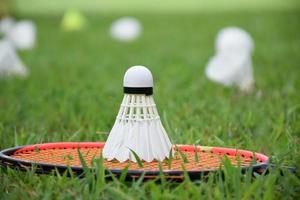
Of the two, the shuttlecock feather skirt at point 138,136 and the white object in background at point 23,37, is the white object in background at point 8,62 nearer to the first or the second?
the white object in background at point 23,37

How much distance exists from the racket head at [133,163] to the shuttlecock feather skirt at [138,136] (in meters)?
0.03

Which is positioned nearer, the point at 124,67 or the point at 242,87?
the point at 242,87

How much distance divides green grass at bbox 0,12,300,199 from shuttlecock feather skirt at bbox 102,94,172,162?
Answer: 6.6 inches

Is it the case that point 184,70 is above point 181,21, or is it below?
below

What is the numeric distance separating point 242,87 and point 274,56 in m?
1.90

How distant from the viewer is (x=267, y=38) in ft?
23.8

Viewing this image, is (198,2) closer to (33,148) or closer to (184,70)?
(184,70)

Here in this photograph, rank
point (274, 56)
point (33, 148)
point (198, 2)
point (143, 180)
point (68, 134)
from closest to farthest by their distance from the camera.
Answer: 1. point (143, 180)
2. point (33, 148)
3. point (68, 134)
4. point (274, 56)
5. point (198, 2)

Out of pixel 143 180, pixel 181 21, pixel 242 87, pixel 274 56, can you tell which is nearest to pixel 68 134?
pixel 143 180

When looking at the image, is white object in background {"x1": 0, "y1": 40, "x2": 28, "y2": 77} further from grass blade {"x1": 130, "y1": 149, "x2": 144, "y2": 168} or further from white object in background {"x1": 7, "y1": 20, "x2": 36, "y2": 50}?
grass blade {"x1": 130, "y1": 149, "x2": 144, "y2": 168}

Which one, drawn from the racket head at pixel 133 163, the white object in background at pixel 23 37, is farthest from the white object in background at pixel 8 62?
the racket head at pixel 133 163

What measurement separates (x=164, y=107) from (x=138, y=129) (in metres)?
1.27

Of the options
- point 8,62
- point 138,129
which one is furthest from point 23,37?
point 138,129

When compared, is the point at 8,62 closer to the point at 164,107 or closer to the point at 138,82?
the point at 164,107
